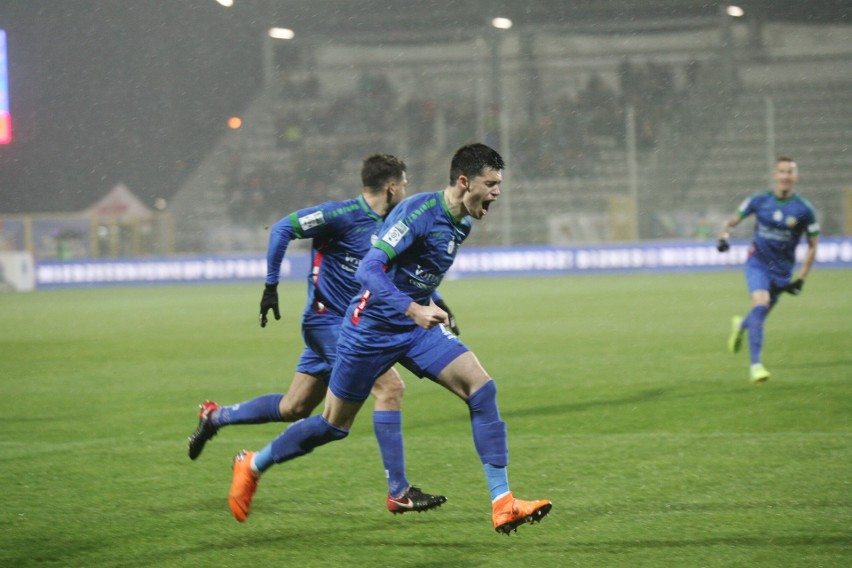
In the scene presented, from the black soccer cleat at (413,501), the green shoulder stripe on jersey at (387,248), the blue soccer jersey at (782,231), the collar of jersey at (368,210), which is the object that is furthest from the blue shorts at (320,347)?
the blue soccer jersey at (782,231)

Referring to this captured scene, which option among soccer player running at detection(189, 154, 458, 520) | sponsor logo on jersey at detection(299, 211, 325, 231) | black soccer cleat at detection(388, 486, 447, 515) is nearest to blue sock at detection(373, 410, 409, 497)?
black soccer cleat at detection(388, 486, 447, 515)

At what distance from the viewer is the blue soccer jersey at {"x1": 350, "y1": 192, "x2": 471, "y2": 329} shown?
519 centimetres

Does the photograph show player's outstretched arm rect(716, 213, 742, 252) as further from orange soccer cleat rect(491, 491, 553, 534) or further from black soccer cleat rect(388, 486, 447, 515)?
orange soccer cleat rect(491, 491, 553, 534)

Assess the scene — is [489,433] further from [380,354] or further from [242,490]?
[242,490]

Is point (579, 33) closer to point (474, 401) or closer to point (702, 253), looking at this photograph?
point (702, 253)

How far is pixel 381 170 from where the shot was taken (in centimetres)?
648

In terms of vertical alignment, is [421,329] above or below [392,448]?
above

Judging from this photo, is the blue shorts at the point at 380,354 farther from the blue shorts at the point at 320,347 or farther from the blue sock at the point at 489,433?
the blue shorts at the point at 320,347

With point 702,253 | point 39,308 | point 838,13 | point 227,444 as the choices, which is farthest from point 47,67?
point 227,444

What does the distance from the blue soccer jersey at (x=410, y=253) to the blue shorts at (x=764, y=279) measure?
6621mm

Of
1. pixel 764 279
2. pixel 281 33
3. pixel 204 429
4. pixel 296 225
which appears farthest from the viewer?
pixel 281 33

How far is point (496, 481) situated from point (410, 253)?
45.4 inches

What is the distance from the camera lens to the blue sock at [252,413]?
6.64 meters

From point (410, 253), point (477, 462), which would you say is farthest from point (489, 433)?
point (477, 462)
